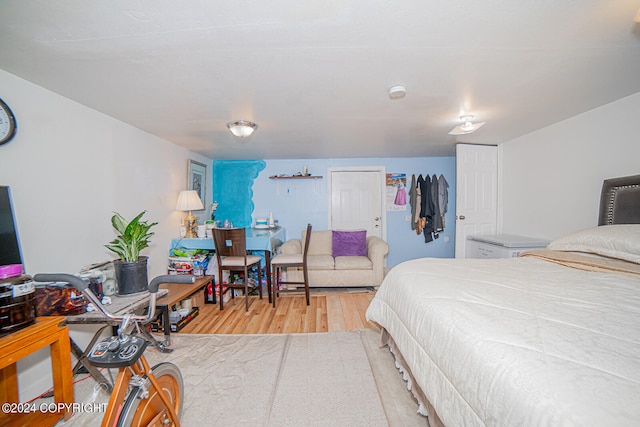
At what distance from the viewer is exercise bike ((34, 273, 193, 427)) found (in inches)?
34.2

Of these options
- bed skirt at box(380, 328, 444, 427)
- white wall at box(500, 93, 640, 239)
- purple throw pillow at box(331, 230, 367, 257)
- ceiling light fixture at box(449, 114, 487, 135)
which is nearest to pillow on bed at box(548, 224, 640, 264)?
white wall at box(500, 93, 640, 239)

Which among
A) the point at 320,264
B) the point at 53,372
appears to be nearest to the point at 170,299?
the point at 53,372

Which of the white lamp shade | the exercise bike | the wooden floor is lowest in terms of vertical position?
the wooden floor

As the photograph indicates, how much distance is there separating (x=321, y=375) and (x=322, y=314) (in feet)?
3.36

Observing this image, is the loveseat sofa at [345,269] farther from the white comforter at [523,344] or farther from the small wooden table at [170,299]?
the white comforter at [523,344]

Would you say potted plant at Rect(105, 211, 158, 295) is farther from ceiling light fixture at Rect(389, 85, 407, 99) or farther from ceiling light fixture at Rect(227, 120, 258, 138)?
ceiling light fixture at Rect(389, 85, 407, 99)

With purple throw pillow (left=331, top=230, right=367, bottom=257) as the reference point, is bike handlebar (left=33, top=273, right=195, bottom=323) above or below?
A: above

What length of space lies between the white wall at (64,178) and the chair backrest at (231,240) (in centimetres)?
77

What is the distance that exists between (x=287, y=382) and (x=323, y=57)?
2134mm

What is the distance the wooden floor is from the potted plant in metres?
0.96

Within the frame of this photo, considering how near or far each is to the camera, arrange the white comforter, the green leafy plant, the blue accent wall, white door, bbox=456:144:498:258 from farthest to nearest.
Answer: the blue accent wall < white door, bbox=456:144:498:258 < the green leafy plant < the white comforter

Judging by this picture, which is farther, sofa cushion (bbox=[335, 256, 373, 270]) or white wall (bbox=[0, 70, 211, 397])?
sofa cushion (bbox=[335, 256, 373, 270])

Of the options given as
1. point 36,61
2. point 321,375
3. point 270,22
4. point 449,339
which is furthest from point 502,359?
point 36,61

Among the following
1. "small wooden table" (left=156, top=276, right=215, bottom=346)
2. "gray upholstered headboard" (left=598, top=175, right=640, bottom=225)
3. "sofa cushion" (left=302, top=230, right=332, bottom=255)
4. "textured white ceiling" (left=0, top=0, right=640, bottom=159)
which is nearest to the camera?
"textured white ceiling" (left=0, top=0, right=640, bottom=159)
